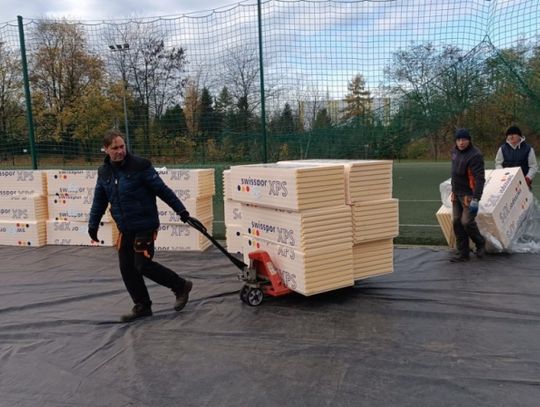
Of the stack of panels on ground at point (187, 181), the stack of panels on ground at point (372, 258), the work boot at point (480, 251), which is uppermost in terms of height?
the stack of panels on ground at point (187, 181)

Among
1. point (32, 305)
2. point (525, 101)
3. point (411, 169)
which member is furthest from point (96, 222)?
point (411, 169)

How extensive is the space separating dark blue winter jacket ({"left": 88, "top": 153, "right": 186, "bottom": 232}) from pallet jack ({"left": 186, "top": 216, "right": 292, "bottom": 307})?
51cm

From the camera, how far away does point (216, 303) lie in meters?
4.97

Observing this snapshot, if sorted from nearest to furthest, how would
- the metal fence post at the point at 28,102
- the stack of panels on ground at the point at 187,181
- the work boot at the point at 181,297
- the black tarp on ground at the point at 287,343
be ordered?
Answer: the black tarp on ground at the point at 287,343 → the work boot at the point at 181,297 → the stack of panels on ground at the point at 187,181 → the metal fence post at the point at 28,102

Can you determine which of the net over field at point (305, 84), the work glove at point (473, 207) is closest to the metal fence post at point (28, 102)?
the net over field at point (305, 84)

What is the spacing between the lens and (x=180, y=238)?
7.52m

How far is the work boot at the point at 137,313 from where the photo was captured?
454cm

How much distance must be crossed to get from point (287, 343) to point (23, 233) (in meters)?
6.12

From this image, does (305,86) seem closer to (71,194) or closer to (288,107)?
(288,107)

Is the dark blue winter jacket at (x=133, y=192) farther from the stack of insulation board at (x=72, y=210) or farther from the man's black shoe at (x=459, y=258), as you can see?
the man's black shoe at (x=459, y=258)

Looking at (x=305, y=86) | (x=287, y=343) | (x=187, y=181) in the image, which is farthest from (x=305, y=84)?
(x=287, y=343)

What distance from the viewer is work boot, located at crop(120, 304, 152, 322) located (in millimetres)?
4535

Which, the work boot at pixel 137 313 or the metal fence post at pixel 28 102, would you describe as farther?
the metal fence post at pixel 28 102

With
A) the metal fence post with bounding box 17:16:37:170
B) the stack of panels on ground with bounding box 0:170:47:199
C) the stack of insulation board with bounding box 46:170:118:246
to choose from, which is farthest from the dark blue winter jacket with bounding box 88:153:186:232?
the metal fence post with bounding box 17:16:37:170
